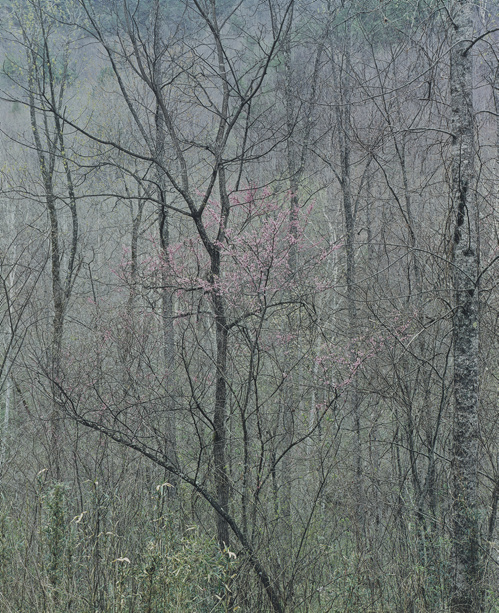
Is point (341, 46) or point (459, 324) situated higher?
point (341, 46)

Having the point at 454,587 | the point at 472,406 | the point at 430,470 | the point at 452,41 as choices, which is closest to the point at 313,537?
the point at 430,470

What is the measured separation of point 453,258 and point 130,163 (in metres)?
11.7

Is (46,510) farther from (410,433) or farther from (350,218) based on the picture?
(350,218)

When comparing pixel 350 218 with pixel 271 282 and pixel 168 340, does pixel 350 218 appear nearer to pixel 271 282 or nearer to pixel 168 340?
pixel 271 282

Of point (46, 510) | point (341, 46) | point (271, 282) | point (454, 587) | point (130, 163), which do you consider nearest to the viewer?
point (46, 510)

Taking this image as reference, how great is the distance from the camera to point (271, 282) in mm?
7828

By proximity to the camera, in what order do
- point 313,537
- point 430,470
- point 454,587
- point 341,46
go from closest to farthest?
1. point 454,587
2. point 313,537
3. point 430,470
4. point 341,46

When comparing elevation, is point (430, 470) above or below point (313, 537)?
above

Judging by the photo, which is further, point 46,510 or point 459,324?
point 459,324

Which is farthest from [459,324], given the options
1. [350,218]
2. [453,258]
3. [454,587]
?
[350,218]

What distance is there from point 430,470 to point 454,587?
3.06m

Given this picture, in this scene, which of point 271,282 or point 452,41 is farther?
point 271,282

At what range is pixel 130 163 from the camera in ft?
47.7

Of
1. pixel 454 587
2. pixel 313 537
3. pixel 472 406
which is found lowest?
pixel 313 537
